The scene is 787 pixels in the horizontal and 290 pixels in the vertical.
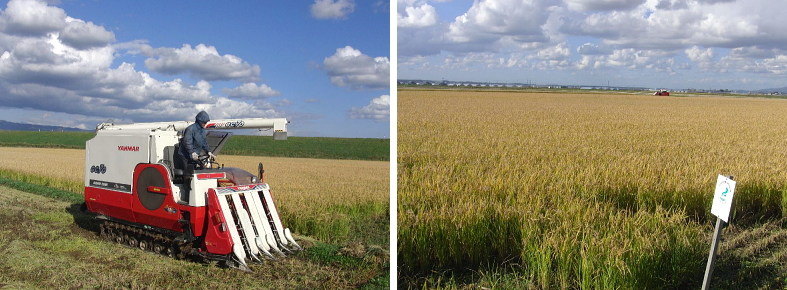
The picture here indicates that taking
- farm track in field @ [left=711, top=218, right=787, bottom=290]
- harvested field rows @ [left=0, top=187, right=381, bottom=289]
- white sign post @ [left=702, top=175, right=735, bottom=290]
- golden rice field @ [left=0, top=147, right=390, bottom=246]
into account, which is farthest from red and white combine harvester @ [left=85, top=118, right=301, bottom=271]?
farm track in field @ [left=711, top=218, right=787, bottom=290]

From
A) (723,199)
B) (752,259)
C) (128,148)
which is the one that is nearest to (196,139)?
(128,148)

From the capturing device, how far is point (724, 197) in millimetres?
3904

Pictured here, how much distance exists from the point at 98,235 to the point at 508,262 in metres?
6.90

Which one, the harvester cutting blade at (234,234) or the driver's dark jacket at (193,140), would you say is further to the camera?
the driver's dark jacket at (193,140)

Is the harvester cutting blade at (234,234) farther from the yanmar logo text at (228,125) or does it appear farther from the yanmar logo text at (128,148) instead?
the yanmar logo text at (128,148)

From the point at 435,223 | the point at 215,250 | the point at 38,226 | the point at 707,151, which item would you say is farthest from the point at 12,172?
the point at 707,151

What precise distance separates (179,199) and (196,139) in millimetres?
886

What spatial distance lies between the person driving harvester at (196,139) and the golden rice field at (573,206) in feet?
9.65

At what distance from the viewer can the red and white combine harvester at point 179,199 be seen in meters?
7.07

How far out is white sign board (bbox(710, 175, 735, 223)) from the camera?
149 inches

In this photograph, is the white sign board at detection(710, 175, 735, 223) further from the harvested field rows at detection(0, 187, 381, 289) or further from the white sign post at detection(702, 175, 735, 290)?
the harvested field rows at detection(0, 187, 381, 289)

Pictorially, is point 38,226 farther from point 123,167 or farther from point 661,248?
point 661,248

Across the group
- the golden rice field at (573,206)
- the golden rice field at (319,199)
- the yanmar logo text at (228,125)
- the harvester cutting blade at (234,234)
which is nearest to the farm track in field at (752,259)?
the golden rice field at (573,206)

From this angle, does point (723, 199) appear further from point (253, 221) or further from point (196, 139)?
point (196, 139)
